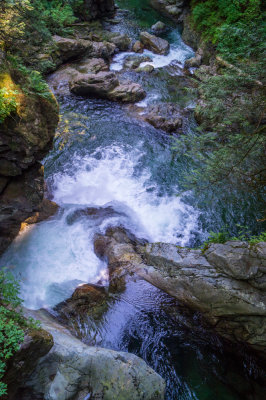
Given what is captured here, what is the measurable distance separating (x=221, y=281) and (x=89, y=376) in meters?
3.56

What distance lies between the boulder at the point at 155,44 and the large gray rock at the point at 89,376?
20456mm

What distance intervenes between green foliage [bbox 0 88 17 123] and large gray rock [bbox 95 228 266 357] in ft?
16.4

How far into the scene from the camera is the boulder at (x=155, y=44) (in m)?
18.9

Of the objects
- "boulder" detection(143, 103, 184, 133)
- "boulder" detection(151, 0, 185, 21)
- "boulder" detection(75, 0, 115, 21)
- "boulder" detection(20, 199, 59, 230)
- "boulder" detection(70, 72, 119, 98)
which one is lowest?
"boulder" detection(20, 199, 59, 230)

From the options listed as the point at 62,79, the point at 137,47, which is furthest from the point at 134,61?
the point at 62,79

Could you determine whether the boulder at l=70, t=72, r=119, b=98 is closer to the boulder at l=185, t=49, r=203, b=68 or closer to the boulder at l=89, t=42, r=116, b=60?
the boulder at l=89, t=42, r=116, b=60

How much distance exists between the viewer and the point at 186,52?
19.6 metres

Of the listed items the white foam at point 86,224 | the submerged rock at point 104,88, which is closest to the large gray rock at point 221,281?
the white foam at point 86,224

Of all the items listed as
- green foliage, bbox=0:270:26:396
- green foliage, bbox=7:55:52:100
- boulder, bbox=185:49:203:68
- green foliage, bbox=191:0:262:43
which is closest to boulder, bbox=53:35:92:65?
boulder, bbox=185:49:203:68

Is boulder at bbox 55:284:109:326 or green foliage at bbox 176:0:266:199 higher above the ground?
green foliage at bbox 176:0:266:199

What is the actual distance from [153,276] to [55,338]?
123 inches

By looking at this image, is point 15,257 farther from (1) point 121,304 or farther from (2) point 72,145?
(2) point 72,145

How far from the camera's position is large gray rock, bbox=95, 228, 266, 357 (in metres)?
5.66

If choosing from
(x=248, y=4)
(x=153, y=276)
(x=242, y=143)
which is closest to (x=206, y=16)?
(x=248, y=4)
